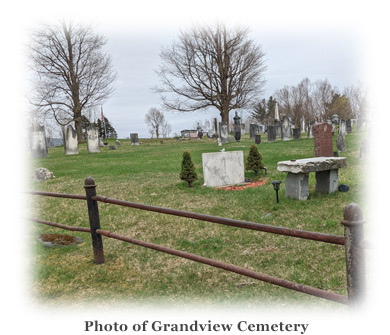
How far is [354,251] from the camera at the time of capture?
2.11 metres

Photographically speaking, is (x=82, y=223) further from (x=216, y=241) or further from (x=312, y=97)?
(x=312, y=97)

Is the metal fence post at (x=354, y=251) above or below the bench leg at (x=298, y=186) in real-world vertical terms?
above

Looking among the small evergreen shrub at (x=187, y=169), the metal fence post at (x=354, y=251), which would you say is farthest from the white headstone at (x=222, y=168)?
the metal fence post at (x=354, y=251)

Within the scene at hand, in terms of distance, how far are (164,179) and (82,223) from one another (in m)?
4.21

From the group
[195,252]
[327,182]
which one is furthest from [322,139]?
[195,252]

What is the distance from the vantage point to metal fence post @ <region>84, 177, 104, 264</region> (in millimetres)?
4195

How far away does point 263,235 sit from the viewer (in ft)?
18.1

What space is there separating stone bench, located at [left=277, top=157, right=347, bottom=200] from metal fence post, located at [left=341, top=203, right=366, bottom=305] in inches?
192

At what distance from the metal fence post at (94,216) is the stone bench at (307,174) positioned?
14.2ft

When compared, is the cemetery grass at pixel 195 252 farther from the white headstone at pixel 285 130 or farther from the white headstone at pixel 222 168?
the white headstone at pixel 285 130

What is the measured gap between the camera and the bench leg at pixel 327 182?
Answer: 737 centimetres

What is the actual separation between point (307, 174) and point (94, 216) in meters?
Result: 4.86

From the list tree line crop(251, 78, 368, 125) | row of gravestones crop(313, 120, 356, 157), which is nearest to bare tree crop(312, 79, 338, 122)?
tree line crop(251, 78, 368, 125)

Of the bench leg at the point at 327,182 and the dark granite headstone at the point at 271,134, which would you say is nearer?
the bench leg at the point at 327,182
